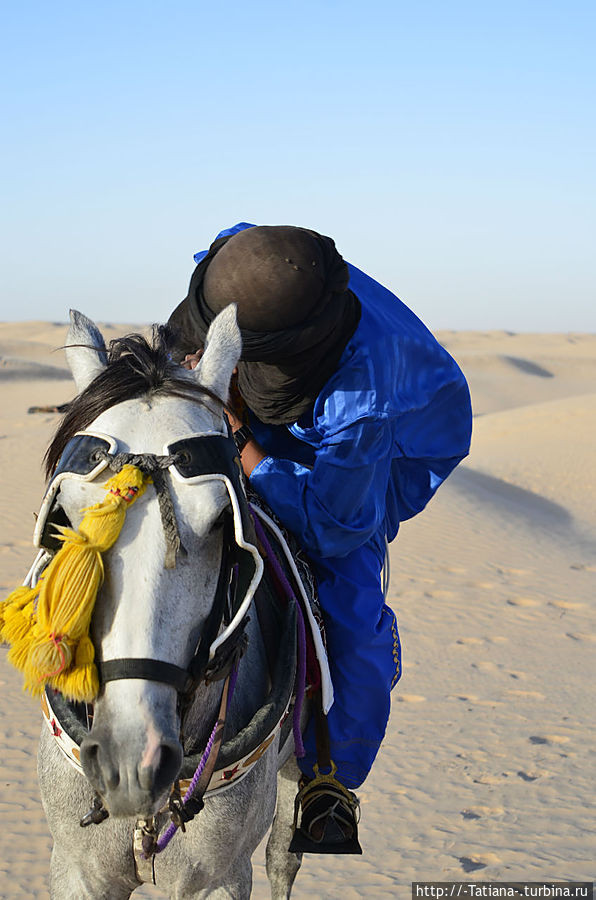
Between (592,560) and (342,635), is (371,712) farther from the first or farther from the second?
(592,560)

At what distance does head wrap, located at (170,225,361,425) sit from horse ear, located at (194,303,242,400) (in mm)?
436

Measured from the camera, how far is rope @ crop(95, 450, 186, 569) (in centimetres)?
191

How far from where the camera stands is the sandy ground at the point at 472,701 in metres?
5.23

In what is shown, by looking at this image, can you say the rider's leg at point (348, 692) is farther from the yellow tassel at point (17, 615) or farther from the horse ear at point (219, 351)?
the yellow tassel at point (17, 615)

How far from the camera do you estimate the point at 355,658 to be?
10.8ft

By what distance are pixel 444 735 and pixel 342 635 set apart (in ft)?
13.7

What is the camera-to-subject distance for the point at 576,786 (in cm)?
627

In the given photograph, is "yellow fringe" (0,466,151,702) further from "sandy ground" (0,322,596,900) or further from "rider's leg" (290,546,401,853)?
"sandy ground" (0,322,596,900)

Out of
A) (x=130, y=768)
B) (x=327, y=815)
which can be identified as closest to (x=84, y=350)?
(x=130, y=768)

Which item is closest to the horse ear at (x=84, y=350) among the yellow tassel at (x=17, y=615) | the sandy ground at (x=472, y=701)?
the yellow tassel at (x=17, y=615)

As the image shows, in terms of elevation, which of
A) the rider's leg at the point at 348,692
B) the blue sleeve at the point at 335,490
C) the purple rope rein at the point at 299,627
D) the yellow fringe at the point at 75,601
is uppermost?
the yellow fringe at the point at 75,601

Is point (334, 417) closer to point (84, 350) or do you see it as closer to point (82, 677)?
point (84, 350)

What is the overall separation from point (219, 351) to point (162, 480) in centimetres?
50

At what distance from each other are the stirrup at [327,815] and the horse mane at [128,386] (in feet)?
5.65
